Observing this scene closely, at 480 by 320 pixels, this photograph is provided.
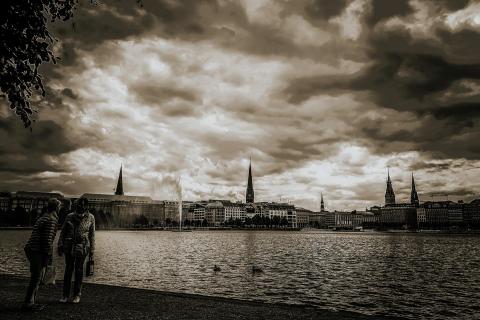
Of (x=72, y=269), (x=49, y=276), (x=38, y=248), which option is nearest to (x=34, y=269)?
(x=38, y=248)

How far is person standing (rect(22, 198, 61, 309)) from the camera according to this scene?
10.6m

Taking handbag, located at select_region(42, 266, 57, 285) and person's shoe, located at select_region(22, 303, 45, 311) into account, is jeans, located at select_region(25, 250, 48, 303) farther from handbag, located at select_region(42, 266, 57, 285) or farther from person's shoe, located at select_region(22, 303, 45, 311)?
handbag, located at select_region(42, 266, 57, 285)

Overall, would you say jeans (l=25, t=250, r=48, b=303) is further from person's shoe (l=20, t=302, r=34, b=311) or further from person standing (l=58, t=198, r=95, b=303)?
person standing (l=58, t=198, r=95, b=303)

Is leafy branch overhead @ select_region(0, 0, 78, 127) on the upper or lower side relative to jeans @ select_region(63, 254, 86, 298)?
upper

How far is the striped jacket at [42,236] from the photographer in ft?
35.2

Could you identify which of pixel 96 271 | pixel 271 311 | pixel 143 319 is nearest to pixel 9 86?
pixel 143 319

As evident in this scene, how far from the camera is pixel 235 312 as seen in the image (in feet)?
39.7

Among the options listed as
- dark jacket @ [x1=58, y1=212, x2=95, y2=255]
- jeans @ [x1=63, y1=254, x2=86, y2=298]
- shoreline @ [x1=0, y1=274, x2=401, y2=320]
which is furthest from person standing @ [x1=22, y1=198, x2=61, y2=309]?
jeans @ [x1=63, y1=254, x2=86, y2=298]

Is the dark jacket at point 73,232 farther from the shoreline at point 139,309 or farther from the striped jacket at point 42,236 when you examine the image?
the shoreline at point 139,309

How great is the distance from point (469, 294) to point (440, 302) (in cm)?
458

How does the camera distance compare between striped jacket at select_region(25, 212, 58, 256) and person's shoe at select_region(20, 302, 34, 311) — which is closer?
person's shoe at select_region(20, 302, 34, 311)

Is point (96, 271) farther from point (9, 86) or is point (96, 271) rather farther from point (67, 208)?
point (9, 86)

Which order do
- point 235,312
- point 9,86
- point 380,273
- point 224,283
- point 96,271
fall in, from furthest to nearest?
point 380,273
point 96,271
point 224,283
point 235,312
point 9,86

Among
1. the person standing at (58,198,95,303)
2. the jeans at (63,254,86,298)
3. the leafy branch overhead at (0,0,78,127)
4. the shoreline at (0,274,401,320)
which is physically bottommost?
the shoreline at (0,274,401,320)
